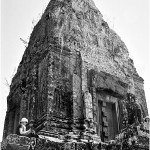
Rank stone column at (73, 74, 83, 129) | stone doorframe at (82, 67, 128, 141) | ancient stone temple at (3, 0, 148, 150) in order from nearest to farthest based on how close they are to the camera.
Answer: ancient stone temple at (3, 0, 148, 150)
stone column at (73, 74, 83, 129)
stone doorframe at (82, 67, 128, 141)

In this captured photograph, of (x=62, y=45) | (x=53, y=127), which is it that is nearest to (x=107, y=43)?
(x=62, y=45)

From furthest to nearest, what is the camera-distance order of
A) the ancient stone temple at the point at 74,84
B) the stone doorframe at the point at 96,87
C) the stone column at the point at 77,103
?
the stone doorframe at the point at 96,87, the stone column at the point at 77,103, the ancient stone temple at the point at 74,84

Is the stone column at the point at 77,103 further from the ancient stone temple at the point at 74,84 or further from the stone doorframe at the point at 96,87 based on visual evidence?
the stone doorframe at the point at 96,87

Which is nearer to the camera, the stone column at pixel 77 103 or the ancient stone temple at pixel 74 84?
the ancient stone temple at pixel 74 84

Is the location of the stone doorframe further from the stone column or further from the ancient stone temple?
the stone column

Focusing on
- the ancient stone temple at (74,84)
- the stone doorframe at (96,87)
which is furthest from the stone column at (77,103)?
the stone doorframe at (96,87)

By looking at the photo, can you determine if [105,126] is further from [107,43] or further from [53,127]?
[107,43]

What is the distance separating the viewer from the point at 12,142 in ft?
26.9

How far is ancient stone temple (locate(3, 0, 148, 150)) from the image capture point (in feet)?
34.7

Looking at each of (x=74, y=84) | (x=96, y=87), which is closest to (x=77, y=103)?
(x=74, y=84)

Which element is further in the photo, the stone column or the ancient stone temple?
the stone column

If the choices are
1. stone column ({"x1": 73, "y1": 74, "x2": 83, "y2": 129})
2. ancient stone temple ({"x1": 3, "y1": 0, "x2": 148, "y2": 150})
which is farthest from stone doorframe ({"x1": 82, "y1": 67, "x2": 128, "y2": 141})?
stone column ({"x1": 73, "y1": 74, "x2": 83, "y2": 129})

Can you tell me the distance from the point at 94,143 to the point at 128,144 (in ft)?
6.25

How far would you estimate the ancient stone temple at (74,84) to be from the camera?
10.6 m
